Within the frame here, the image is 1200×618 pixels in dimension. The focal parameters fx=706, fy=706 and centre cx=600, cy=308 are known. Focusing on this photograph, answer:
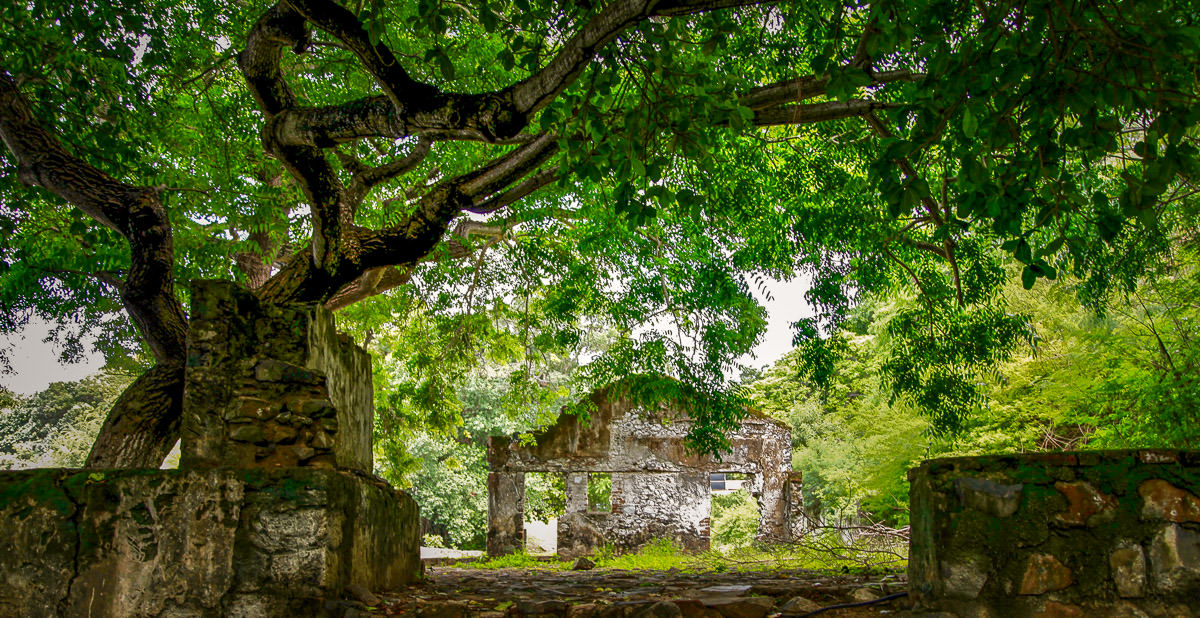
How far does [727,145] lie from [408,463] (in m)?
8.17

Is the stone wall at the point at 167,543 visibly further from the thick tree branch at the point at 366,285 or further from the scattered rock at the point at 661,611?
the thick tree branch at the point at 366,285

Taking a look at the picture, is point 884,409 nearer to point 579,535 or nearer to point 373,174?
point 579,535

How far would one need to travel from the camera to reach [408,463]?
40.3ft

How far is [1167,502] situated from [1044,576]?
1.94 ft

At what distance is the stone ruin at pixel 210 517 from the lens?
10.6 feet

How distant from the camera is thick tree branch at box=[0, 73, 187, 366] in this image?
18.8 feet

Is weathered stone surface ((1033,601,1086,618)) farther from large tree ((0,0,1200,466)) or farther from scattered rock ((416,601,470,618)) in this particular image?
scattered rock ((416,601,470,618))

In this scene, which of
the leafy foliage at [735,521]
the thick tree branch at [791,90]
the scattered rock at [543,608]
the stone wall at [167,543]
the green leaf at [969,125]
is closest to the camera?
the green leaf at [969,125]

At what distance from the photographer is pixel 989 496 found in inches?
124

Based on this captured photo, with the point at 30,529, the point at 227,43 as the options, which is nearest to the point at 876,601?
the point at 30,529

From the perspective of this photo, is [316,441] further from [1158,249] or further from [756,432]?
[756,432]

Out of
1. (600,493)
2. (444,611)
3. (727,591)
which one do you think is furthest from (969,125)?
(600,493)

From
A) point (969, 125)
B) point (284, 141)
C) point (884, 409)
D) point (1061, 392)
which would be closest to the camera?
point (969, 125)

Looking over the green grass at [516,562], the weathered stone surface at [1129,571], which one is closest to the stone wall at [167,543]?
the weathered stone surface at [1129,571]
